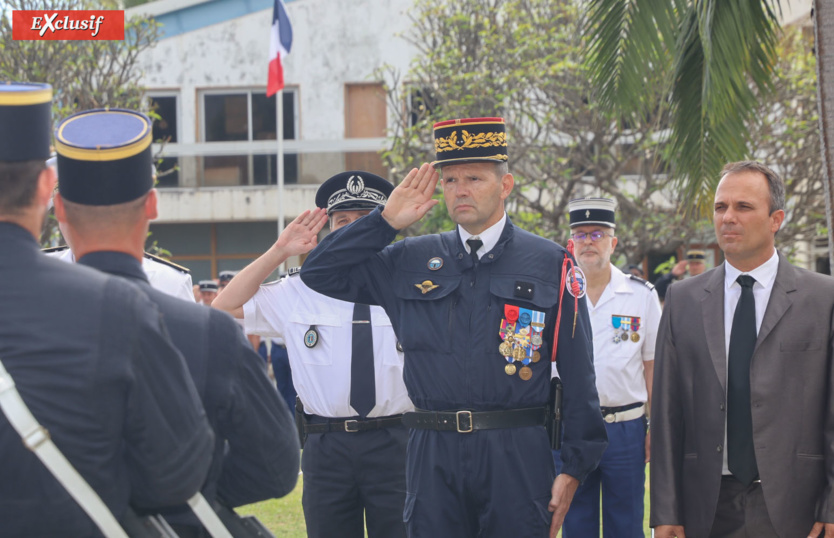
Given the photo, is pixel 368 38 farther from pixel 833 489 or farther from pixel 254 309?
pixel 833 489

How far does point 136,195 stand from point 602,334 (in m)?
A: 4.28

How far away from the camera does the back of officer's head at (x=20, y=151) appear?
231 centimetres

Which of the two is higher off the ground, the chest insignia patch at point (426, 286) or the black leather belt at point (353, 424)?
the chest insignia patch at point (426, 286)

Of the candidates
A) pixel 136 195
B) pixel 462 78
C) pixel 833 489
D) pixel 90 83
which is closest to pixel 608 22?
pixel 833 489

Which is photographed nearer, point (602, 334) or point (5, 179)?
point (5, 179)

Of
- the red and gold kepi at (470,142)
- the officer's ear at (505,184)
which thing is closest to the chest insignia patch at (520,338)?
the officer's ear at (505,184)

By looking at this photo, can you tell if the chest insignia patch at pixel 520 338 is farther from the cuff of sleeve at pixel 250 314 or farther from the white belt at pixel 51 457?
the white belt at pixel 51 457

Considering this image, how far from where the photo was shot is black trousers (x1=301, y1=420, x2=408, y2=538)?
5129mm

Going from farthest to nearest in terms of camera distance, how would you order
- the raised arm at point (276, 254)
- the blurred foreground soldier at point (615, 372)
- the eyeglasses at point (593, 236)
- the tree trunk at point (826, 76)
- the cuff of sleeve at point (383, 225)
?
1. the eyeglasses at point (593, 236)
2. the tree trunk at point (826, 76)
3. the blurred foreground soldier at point (615, 372)
4. the raised arm at point (276, 254)
5. the cuff of sleeve at point (383, 225)

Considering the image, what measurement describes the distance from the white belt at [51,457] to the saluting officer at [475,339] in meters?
1.96

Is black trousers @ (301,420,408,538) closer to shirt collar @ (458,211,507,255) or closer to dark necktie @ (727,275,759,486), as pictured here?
shirt collar @ (458,211,507,255)

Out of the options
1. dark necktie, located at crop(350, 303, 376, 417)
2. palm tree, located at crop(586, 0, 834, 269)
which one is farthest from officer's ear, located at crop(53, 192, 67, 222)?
palm tree, located at crop(586, 0, 834, 269)

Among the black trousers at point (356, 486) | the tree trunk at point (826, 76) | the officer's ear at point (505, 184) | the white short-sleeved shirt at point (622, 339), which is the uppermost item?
the tree trunk at point (826, 76)

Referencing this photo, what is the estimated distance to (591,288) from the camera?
656cm
